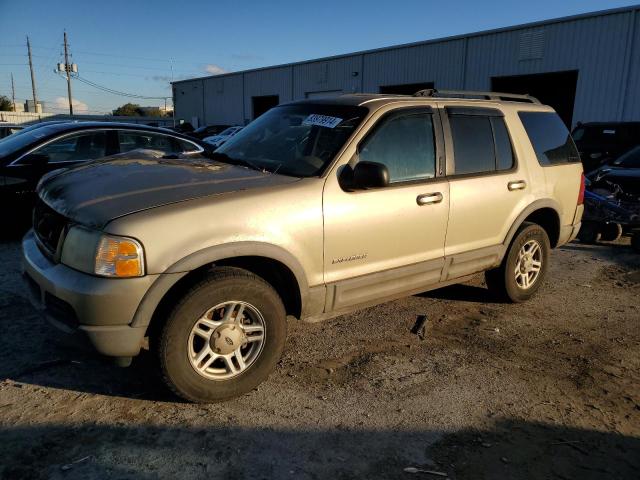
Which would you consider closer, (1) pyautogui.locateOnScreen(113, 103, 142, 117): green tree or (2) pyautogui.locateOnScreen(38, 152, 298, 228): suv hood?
(2) pyautogui.locateOnScreen(38, 152, 298, 228): suv hood

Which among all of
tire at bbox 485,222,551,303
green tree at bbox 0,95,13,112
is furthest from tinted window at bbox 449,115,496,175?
green tree at bbox 0,95,13,112

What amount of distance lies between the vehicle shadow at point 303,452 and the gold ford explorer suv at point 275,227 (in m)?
0.40

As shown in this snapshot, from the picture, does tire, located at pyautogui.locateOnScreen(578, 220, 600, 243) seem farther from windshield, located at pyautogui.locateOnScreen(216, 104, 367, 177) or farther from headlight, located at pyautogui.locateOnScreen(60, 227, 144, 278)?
headlight, located at pyautogui.locateOnScreen(60, 227, 144, 278)

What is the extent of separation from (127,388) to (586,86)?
20220mm

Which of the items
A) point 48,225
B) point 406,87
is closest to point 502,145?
point 48,225

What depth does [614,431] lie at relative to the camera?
296 centimetres

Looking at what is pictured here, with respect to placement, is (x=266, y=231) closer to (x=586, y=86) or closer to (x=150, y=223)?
(x=150, y=223)

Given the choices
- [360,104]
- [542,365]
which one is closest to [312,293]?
[360,104]

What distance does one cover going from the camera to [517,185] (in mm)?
4562

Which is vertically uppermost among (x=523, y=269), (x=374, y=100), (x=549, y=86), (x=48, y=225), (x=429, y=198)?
(x=549, y=86)

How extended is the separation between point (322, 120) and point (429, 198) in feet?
3.29

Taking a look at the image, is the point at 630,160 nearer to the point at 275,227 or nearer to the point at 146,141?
the point at 146,141

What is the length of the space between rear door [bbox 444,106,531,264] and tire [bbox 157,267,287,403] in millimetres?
1743

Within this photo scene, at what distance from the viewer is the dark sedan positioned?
6.03 m
